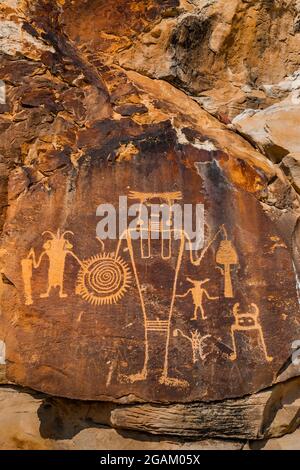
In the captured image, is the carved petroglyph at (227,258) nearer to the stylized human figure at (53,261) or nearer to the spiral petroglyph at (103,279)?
the spiral petroglyph at (103,279)

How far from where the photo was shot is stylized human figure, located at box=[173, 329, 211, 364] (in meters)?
3.94

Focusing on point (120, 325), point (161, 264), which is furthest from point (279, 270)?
point (120, 325)

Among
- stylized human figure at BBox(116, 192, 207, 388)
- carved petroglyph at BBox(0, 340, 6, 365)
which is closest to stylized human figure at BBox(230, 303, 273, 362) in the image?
stylized human figure at BBox(116, 192, 207, 388)

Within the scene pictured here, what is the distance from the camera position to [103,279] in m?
4.21

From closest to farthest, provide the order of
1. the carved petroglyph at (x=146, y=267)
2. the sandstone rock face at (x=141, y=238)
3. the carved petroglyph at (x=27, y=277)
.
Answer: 1. the sandstone rock face at (x=141, y=238)
2. the carved petroglyph at (x=146, y=267)
3. the carved petroglyph at (x=27, y=277)

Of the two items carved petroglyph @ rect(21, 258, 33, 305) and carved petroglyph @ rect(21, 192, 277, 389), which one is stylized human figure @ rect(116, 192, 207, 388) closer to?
carved petroglyph @ rect(21, 192, 277, 389)

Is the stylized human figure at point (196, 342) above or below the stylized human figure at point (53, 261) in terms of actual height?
below

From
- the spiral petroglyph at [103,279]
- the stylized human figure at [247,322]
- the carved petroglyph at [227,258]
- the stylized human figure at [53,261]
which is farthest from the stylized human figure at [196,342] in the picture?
the stylized human figure at [53,261]

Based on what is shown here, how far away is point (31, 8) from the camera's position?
17.9 feet

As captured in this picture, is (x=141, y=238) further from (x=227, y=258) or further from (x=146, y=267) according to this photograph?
(x=227, y=258)

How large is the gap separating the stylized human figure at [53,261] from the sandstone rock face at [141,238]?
1 cm

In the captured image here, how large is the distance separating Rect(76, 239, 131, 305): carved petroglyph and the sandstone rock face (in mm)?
12

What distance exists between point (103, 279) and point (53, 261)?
1.47ft

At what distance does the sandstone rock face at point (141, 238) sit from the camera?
12.7ft
